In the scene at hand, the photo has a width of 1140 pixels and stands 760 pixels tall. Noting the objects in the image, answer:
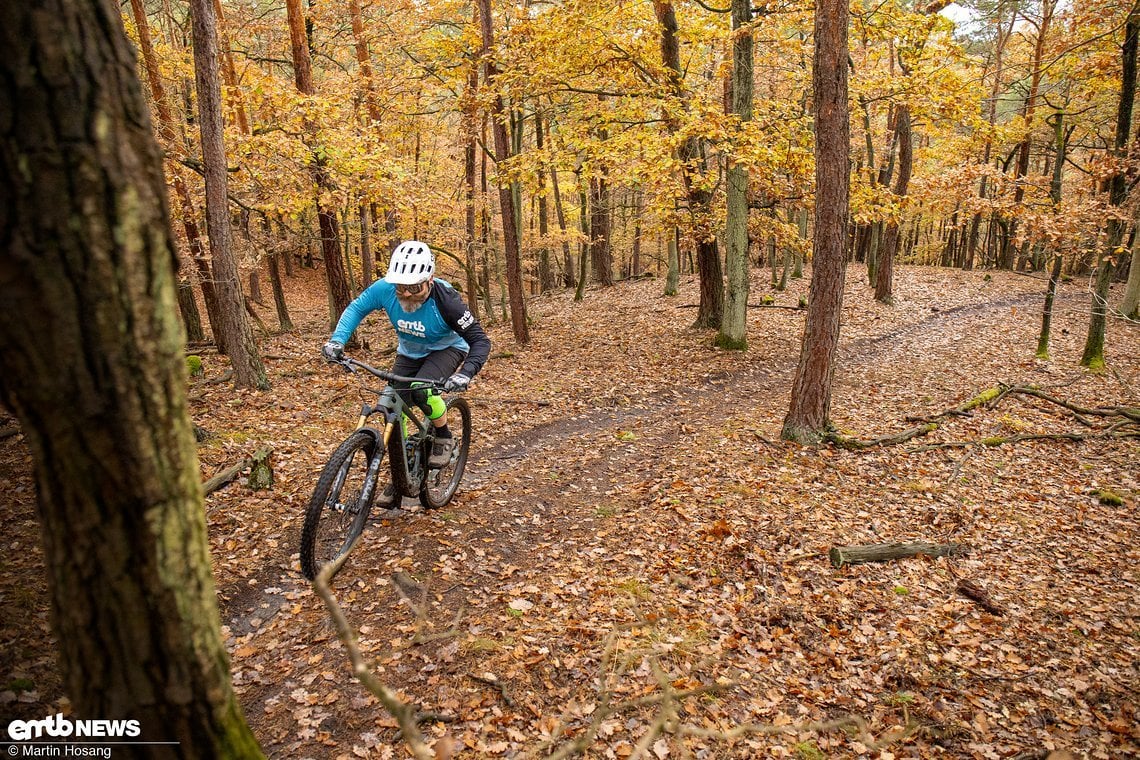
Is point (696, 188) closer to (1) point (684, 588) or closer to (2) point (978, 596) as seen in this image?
(2) point (978, 596)

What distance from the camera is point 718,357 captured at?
45.7 feet

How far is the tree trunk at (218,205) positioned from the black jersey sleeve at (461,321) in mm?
5857

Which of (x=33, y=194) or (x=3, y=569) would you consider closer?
(x=33, y=194)

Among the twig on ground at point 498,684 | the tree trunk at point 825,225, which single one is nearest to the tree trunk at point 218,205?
the twig on ground at point 498,684

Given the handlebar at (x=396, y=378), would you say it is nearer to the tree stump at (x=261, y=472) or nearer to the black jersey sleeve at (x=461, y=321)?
the black jersey sleeve at (x=461, y=321)

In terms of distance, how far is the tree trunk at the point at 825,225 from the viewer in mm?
7457

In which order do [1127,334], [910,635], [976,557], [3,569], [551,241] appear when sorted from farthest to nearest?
[551,241], [1127,334], [976,557], [910,635], [3,569]

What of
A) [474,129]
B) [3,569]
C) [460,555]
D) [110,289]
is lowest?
[460,555]

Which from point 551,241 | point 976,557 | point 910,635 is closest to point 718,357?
point 976,557

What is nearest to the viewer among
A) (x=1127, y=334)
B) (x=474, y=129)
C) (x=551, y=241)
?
(x=474, y=129)

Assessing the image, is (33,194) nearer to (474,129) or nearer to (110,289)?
(110,289)

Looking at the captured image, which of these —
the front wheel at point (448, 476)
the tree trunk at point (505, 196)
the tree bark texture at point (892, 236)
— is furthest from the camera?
the tree bark texture at point (892, 236)

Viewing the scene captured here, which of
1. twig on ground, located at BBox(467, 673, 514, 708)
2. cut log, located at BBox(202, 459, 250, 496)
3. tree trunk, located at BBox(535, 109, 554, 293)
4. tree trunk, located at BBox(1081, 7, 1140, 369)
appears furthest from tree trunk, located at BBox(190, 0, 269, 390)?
tree trunk, located at BBox(1081, 7, 1140, 369)

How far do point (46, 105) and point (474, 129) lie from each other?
1372cm
